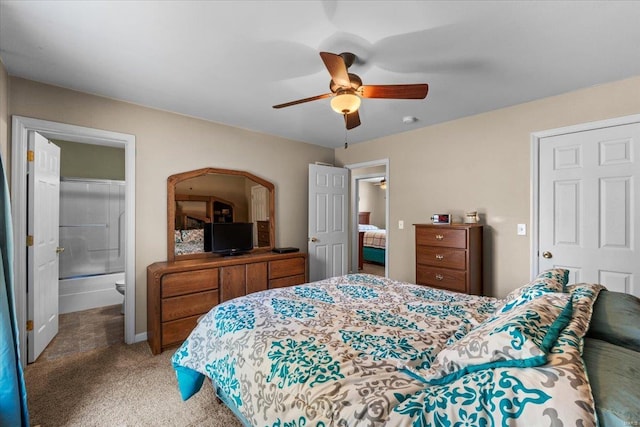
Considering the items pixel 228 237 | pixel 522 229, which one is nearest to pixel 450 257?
pixel 522 229

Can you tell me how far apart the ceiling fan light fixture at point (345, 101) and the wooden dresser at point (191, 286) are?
201cm

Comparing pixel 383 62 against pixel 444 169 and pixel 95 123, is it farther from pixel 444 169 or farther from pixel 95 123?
pixel 95 123

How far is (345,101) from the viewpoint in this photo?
6.45 feet

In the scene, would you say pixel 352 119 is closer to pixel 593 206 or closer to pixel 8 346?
pixel 593 206

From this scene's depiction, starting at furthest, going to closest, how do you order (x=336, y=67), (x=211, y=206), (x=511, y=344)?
(x=211, y=206) → (x=336, y=67) → (x=511, y=344)

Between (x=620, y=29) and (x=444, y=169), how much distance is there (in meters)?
1.90

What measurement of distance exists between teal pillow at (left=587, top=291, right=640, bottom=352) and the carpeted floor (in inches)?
75.7

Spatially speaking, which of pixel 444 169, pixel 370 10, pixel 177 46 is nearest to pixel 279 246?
pixel 444 169

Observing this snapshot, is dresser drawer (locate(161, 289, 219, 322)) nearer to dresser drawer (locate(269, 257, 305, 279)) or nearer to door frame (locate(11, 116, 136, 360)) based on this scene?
dresser drawer (locate(269, 257, 305, 279))

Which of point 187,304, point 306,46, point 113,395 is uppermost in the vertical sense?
point 306,46

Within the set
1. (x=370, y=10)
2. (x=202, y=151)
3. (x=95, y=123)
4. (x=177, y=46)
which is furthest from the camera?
(x=202, y=151)

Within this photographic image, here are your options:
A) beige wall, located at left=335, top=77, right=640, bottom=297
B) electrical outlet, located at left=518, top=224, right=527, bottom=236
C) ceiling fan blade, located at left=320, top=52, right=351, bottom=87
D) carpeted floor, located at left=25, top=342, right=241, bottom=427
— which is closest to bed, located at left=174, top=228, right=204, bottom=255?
carpeted floor, located at left=25, top=342, right=241, bottom=427

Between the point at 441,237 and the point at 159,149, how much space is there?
10.4ft

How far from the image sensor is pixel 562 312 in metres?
1.02
